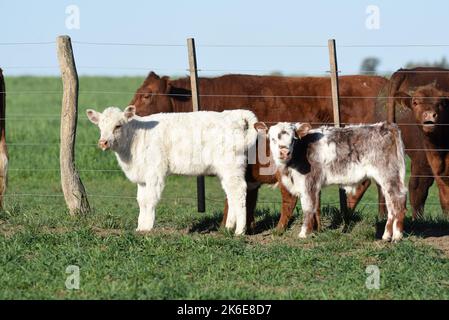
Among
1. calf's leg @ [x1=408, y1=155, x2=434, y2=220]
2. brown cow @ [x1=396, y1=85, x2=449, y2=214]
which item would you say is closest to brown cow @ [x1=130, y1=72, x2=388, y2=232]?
calf's leg @ [x1=408, y1=155, x2=434, y2=220]

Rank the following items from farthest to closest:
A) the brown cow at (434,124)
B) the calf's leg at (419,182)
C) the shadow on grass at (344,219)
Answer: the calf's leg at (419,182), the brown cow at (434,124), the shadow on grass at (344,219)

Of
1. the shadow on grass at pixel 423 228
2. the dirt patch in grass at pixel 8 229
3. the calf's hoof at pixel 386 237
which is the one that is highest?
the dirt patch in grass at pixel 8 229

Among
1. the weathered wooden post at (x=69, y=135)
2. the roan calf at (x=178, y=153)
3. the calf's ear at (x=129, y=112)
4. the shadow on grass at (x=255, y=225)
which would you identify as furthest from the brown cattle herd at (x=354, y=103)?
the calf's ear at (x=129, y=112)

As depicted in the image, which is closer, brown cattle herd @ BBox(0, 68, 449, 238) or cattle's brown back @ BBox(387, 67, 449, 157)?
brown cattle herd @ BBox(0, 68, 449, 238)

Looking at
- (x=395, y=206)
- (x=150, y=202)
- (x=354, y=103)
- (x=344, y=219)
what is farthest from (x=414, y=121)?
(x=150, y=202)

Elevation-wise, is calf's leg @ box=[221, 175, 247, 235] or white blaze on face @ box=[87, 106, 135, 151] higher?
white blaze on face @ box=[87, 106, 135, 151]

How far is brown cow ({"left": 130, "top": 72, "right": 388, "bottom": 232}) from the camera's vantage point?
1516cm

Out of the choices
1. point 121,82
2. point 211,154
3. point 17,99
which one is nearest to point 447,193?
point 211,154

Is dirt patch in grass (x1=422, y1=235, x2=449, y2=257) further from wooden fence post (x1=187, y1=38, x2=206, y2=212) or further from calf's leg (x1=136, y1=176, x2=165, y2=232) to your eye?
A: wooden fence post (x1=187, y1=38, x2=206, y2=212)

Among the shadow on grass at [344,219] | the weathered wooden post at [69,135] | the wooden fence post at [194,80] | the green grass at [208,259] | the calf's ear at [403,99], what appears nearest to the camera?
the green grass at [208,259]

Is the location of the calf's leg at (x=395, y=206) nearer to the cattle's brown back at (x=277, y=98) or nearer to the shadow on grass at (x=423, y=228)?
the shadow on grass at (x=423, y=228)

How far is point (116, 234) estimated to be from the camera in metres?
10.1

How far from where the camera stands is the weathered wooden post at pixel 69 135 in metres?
11.5

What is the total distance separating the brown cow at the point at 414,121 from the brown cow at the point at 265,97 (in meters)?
1.12
